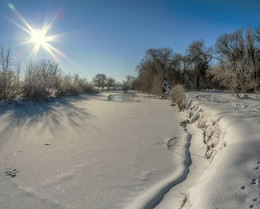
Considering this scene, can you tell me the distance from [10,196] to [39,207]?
0.44 m

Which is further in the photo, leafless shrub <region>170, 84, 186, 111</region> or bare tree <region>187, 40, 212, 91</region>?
bare tree <region>187, 40, 212, 91</region>

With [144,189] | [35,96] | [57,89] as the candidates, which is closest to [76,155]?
[144,189]

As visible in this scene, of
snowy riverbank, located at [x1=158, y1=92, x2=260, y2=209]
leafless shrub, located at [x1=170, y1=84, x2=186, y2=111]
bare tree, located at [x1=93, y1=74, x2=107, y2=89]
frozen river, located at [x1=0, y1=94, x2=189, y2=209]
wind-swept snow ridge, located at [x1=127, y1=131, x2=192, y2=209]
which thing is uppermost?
bare tree, located at [x1=93, y1=74, x2=107, y2=89]

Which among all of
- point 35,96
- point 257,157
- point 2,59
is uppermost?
point 2,59

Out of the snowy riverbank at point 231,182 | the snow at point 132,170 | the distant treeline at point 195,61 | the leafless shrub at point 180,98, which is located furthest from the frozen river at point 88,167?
the distant treeline at point 195,61

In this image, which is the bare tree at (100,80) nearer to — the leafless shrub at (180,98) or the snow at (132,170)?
the leafless shrub at (180,98)

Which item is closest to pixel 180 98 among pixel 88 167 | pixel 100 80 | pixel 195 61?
pixel 88 167

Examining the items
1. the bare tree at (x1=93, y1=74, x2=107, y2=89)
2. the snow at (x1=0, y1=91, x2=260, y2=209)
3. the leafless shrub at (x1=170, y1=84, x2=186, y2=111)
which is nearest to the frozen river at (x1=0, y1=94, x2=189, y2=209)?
the snow at (x1=0, y1=91, x2=260, y2=209)

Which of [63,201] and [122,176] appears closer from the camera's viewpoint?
[63,201]

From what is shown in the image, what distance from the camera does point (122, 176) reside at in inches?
90.0

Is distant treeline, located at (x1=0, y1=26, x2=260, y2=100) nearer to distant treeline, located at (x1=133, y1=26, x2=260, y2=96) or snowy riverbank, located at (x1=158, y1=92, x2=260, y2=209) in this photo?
distant treeline, located at (x1=133, y1=26, x2=260, y2=96)

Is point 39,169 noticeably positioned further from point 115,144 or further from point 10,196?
point 115,144

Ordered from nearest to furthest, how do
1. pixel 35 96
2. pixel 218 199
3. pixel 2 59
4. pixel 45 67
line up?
1. pixel 218 199
2. pixel 2 59
3. pixel 35 96
4. pixel 45 67

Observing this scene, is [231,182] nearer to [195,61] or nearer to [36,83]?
[36,83]
